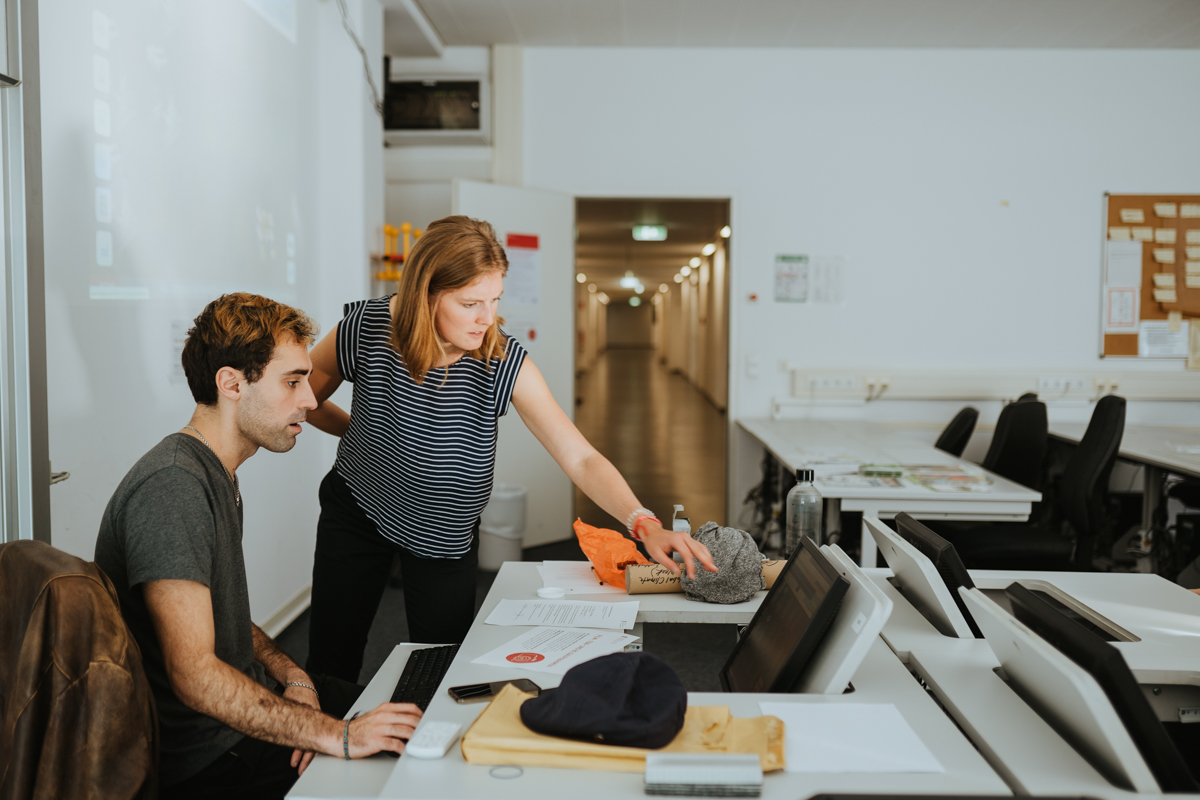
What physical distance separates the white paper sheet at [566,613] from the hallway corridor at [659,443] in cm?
144

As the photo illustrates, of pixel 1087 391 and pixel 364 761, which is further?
pixel 1087 391

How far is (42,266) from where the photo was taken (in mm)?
1796

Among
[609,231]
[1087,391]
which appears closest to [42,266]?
[1087,391]

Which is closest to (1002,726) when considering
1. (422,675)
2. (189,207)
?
(422,675)

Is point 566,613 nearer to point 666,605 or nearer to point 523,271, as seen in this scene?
point 666,605

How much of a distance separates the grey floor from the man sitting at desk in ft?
5.74

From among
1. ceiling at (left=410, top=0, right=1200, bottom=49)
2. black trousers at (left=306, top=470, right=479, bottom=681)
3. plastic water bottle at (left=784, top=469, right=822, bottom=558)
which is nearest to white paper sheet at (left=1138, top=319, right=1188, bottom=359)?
ceiling at (left=410, top=0, right=1200, bottom=49)

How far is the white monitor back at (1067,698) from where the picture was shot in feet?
3.08

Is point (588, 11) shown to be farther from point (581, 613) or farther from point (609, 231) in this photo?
point (609, 231)

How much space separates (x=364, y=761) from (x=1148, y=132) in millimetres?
5594

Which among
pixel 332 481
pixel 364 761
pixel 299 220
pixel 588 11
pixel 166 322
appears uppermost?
pixel 588 11

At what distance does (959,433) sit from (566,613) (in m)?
3.21

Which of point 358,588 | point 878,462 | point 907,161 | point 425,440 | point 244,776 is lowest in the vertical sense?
point 244,776

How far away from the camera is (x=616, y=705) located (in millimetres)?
1025
